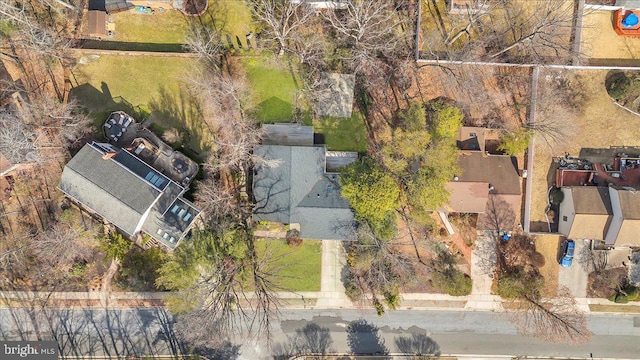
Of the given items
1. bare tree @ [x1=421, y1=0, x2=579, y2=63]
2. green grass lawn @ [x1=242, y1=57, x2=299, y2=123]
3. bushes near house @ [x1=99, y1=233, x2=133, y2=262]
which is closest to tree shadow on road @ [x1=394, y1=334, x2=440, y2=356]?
green grass lawn @ [x1=242, y1=57, x2=299, y2=123]

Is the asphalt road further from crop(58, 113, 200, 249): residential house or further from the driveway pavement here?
crop(58, 113, 200, 249): residential house

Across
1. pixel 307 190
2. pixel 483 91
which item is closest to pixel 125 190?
pixel 307 190

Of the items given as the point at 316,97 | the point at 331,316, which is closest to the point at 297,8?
the point at 316,97

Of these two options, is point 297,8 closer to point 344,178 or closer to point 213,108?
point 213,108

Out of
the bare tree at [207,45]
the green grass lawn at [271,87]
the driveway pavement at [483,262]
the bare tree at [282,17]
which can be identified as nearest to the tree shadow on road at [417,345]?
the driveway pavement at [483,262]

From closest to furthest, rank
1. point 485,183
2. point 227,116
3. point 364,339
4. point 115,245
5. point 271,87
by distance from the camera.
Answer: point 485,183
point 115,245
point 227,116
point 271,87
point 364,339

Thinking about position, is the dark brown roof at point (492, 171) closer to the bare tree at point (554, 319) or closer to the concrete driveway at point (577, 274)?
the concrete driveway at point (577, 274)

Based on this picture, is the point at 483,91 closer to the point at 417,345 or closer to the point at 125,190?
the point at 417,345
